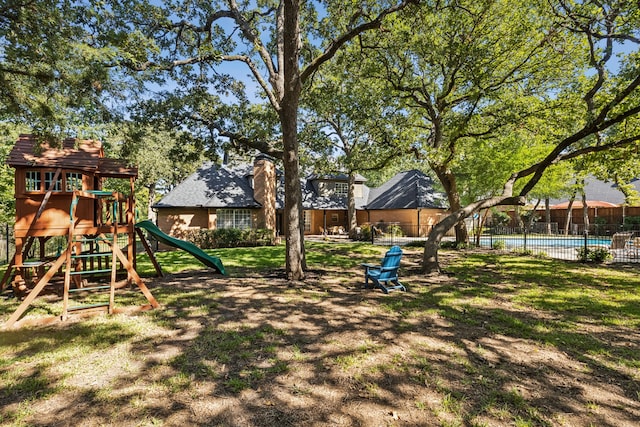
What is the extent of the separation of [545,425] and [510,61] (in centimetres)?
1558

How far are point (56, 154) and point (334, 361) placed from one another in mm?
9061

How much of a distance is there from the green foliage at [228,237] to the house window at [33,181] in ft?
42.5

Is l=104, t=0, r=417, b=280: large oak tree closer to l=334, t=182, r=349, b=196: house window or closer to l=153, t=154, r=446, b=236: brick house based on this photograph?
l=153, t=154, r=446, b=236: brick house

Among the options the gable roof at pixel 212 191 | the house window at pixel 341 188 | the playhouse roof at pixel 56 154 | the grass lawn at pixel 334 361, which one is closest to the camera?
the grass lawn at pixel 334 361

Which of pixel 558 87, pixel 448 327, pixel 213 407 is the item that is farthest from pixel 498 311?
pixel 558 87

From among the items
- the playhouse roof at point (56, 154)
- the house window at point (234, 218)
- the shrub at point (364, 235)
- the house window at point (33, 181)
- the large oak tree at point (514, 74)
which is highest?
the large oak tree at point (514, 74)

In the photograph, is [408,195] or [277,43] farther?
[408,195]

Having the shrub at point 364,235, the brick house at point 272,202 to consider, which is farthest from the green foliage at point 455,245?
the brick house at point 272,202

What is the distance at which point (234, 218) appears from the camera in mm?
23984

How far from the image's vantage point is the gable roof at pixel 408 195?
28.7 metres

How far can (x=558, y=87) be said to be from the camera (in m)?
14.9

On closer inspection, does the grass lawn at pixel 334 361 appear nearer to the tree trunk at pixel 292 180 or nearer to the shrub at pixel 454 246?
the tree trunk at pixel 292 180

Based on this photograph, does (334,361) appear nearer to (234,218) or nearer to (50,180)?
(50,180)

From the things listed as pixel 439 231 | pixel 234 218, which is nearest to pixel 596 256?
pixel 439 231
